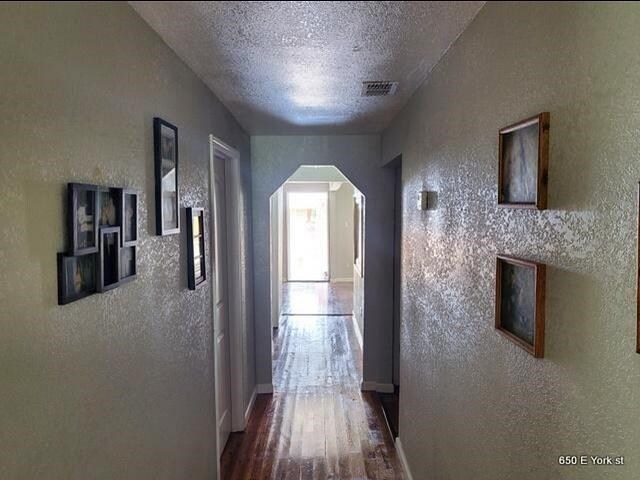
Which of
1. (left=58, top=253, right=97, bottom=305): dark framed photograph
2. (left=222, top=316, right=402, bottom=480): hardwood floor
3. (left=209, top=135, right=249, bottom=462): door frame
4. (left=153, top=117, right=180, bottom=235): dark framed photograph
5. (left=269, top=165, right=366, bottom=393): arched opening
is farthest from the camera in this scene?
(left=269, top=165, right=366, bottom=393): arched opening

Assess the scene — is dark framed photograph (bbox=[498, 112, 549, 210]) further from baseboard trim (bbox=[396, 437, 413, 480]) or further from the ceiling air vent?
baseboard trim (bbox=[396, 437, 413, 480])

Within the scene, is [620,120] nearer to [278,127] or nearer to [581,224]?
[581,224]

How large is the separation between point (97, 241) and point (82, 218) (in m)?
0.08

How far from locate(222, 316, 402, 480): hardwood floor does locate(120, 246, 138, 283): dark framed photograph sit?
6.11ft

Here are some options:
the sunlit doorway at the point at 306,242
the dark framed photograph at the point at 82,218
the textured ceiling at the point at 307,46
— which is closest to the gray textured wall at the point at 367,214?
the textured ceiling at the point at 307,46

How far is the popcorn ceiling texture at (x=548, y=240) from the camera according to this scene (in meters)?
0.70

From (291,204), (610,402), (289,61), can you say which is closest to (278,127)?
(289,61)

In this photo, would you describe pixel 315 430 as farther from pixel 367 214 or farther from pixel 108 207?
pixel 108 207

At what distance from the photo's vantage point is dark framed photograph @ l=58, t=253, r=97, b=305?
2.85 feet

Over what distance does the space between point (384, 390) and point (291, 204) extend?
6443mm

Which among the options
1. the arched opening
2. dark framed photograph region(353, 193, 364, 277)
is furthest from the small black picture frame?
dark framed photograph region(353, 193, 364, 277)

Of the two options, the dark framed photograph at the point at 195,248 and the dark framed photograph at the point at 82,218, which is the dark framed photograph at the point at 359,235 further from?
the dark framed photograph at the point at 82,218

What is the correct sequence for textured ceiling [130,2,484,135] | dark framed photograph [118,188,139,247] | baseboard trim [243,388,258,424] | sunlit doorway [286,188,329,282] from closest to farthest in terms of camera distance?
textured ceiling [130,2,484,135]
dark framed photograph [118,188,139,247]
baseboard trim [243,388,258,424]
sunlit doorway [286,188,329,282]

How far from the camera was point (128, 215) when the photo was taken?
1174 mm
